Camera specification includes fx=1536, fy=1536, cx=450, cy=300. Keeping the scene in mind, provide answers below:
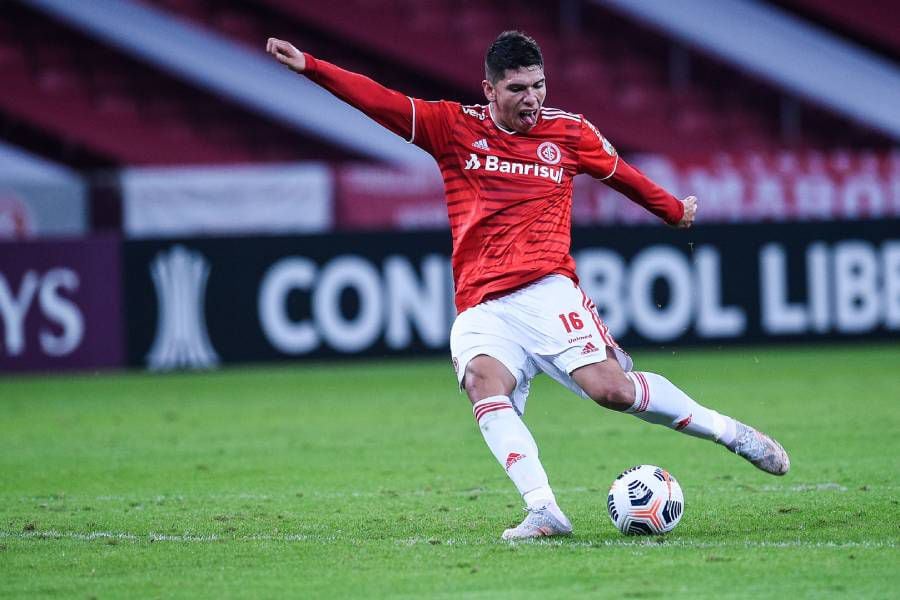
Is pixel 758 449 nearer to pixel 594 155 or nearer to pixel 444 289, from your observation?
pixel 594 155

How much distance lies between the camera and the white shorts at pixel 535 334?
20.3 feet

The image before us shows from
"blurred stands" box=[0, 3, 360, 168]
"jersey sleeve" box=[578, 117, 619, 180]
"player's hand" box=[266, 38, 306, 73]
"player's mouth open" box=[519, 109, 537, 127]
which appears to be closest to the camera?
"player's hand" box=[266, 38, 306, 73]

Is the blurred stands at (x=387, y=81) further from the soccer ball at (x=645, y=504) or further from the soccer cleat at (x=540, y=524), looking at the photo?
the soccer cleat at (x=540, y=524)

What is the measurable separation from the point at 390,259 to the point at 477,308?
8956 millimetres

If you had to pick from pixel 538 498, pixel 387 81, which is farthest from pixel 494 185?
pixel 387 81

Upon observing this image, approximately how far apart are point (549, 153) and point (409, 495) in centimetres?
194

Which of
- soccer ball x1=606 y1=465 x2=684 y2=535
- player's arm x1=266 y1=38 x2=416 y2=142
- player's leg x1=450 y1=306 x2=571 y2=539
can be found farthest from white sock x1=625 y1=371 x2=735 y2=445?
player's arm x1=266 y1=38 x2=416 y2=142

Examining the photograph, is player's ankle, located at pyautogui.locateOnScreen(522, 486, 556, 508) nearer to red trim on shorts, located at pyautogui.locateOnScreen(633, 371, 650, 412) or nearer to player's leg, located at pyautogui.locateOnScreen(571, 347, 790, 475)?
player's leg, located at pyautogui.locateOnScreen(571, 347, 790, 475)

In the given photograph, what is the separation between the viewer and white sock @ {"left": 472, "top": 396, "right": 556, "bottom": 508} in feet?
19.5

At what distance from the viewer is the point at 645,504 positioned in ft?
19.5

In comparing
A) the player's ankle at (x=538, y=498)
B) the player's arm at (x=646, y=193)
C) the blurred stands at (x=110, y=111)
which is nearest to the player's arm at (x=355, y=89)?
the player's arm at (x=646, y=193)

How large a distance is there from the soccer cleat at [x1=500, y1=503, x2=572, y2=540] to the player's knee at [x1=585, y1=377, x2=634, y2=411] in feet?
1.59

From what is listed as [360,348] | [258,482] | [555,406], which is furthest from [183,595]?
[360,348]

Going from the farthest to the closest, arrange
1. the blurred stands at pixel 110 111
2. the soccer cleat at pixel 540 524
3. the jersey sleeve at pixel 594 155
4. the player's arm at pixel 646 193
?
the blurred stands at pixel 110 111
the player's arm at pixel 646 193
the jersey sleeve at pixel 594 155
the soccer cleat at pixel 540 524
